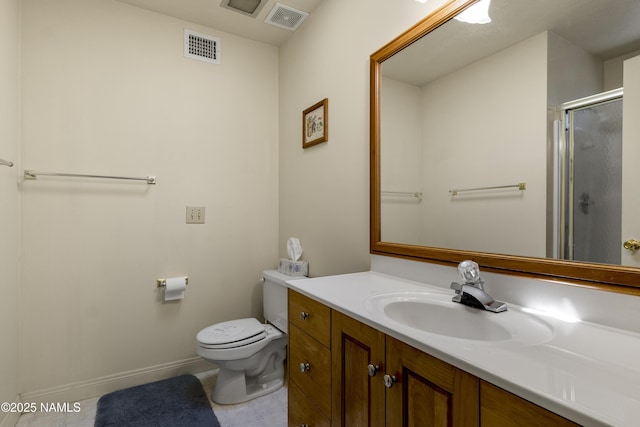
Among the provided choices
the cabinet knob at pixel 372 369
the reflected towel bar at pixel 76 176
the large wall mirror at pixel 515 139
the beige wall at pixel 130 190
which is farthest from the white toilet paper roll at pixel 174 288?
the cabinet knob at pixel 372 369

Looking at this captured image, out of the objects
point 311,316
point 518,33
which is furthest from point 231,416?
point 518,33

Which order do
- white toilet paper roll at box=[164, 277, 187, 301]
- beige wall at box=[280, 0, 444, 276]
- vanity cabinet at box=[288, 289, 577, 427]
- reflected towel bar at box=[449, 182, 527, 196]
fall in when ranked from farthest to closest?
white toilet paper roll at box=[164, 277, 187, 301] → beige wall at box=[280, 0, 444, 276] → reflected towel bar at box=[449, 182, 527, 196] → vanity cabinet at box=[288, 289, 577, 427]

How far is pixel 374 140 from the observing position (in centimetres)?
161

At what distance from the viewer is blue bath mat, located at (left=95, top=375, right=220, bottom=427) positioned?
1.69m

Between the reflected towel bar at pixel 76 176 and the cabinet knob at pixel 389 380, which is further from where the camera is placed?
the reflected towel bar at pixel 76 176

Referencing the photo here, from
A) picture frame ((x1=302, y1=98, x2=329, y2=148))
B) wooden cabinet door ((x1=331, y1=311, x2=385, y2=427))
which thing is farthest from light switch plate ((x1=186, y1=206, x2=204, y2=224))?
wooden cabinet door ((x1=331, y1=311, x2=385, y2=427))

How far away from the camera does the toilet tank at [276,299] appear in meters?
2.01

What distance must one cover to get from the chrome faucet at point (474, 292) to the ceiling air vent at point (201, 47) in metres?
2.17

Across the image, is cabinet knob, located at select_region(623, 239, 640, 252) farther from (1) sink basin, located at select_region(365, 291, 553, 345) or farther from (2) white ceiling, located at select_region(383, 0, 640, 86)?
(2) white ceiling, located at select_region(383, 0, 640, 86)

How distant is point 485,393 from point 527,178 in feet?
2.34

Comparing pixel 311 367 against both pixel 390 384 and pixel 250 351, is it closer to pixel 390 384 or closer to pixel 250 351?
pixel 390 384

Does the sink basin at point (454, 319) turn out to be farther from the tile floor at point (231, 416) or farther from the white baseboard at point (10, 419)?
the white baseboard at point (10, 419)

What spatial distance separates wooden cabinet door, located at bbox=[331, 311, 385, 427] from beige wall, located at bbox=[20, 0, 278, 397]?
1.45m

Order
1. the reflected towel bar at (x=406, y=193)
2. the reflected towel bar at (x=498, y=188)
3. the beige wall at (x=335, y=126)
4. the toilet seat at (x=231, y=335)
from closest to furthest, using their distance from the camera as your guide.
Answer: the reflected towel bar at (x=498, y=188), the reflected towel bar at (x=406, y=193), the beige wall at (x=335, y=126), the toilet seat at (x=231, y=335)
